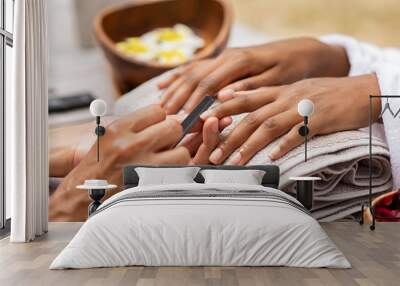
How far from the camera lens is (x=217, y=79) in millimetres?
6777

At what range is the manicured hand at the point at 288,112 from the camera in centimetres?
656

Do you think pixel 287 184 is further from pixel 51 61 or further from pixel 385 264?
pixel 51 61

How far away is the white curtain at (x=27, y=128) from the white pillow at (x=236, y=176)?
1.58 metres

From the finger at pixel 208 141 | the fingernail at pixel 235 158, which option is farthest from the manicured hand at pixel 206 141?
the fingernail at pixel 235 158

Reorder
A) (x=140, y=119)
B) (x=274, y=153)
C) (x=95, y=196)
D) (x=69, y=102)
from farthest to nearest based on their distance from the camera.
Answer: (x=69, y=102) → (x=140, y=119) → (x=274, y=153) → (x=95, y=196)

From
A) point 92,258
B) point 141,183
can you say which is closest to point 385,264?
point 92,258

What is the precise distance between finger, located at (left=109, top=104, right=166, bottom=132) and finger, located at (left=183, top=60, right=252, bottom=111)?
0.29m

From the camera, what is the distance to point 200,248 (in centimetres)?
429

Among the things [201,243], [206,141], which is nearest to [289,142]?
[206,141]

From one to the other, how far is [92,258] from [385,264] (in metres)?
2.00

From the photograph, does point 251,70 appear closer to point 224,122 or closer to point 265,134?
point 224,122

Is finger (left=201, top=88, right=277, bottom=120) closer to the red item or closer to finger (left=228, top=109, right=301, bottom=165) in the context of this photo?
finger (left=228, top=109, right=301, bottom=165)

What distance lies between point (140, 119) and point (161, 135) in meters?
0.34

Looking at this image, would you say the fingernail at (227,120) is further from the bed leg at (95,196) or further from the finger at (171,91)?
the bed leg at (95,196)
